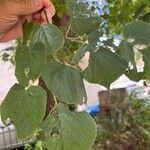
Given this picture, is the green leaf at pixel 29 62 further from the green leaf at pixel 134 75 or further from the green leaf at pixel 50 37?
the green leaf at pixel 134 75

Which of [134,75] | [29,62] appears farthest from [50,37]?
[134,75]

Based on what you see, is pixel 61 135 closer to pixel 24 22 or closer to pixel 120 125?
pixel 24 22

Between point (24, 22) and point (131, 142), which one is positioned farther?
→ point (131, 142)

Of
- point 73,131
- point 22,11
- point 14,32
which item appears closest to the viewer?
point 73,131

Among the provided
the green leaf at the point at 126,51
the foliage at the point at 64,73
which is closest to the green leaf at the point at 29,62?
the foliage at the point at 64,73

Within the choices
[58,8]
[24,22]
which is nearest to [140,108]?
[58,8]

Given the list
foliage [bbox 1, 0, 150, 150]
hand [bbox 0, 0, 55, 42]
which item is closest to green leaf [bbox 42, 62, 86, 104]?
foliage [bbox 1, 0, 150, 150]

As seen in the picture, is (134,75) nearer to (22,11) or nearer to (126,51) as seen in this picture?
(126,51)
